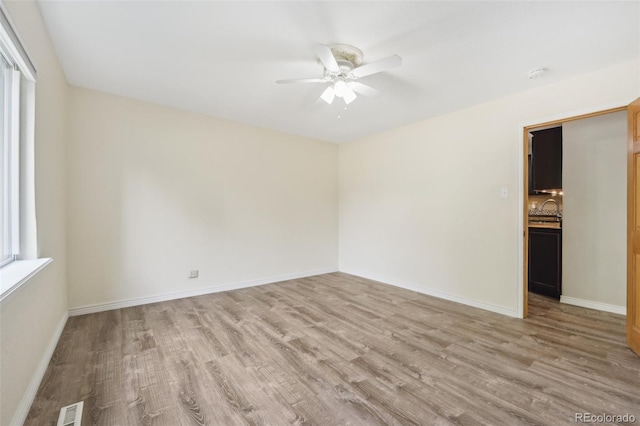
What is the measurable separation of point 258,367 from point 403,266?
2.81 metres

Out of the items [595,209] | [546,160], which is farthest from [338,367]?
[546,160]

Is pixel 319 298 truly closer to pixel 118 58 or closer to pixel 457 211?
pixel 457 211

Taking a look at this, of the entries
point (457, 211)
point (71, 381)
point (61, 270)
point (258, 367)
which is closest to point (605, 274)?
point (457, 211)

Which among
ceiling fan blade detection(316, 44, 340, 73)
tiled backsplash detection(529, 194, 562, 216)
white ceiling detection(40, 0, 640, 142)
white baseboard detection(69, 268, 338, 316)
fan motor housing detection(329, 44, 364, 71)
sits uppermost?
Answer: white ceiling detection(40, 0, 640, 142)

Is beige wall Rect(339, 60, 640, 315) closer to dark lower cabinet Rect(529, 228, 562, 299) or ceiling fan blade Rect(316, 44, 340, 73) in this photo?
dark lower cabinet Rect(529, 228, 562, 299)

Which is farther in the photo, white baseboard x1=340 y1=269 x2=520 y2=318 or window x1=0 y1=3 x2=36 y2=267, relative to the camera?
white baseboard x1=340 y1=269 x2=520 y2=318

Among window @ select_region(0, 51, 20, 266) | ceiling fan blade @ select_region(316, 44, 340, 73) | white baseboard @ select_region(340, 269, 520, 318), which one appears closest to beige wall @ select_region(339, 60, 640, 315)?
white baseboard @ select_region(340, 269, 520, 318)

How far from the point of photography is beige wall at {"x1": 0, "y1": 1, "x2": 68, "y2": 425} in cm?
142

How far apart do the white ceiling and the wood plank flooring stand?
97.3 inches

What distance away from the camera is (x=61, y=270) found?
268 centimetres

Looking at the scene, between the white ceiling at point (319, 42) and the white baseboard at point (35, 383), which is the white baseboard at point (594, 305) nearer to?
the white ceiling at point (319, 42)

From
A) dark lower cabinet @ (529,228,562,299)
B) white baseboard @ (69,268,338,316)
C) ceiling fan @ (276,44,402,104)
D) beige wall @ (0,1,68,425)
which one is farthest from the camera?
dark lower cabinet @ (529,228,562,299)

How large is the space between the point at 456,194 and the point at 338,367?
2669mm

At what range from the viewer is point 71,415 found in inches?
61.6
